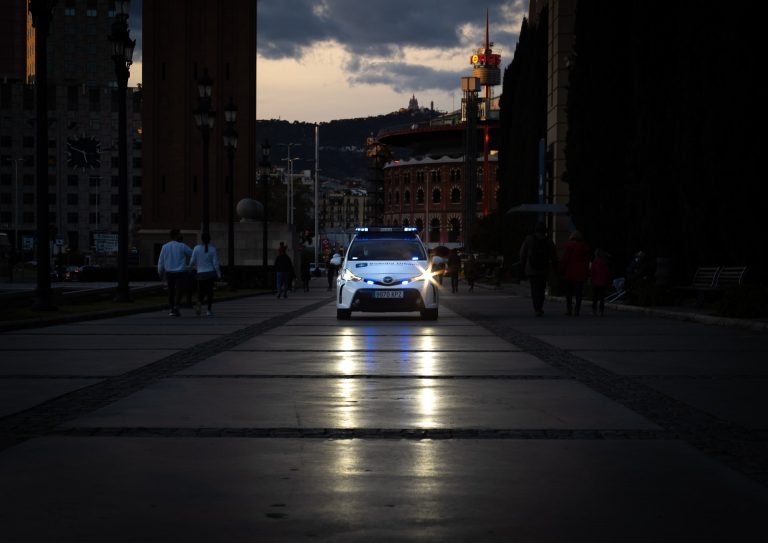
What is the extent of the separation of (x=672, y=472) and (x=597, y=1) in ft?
104

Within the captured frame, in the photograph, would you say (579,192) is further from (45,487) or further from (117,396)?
(45,487)

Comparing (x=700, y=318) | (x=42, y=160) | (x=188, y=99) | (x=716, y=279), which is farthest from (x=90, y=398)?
(x=188, y=99)

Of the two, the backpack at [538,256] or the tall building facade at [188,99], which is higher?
the tall building facade at [188,99]

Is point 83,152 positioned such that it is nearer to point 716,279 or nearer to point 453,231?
point 453,231

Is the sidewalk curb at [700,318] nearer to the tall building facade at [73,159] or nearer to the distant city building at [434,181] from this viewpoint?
the tall building facade at [73,159]

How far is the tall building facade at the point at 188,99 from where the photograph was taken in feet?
244

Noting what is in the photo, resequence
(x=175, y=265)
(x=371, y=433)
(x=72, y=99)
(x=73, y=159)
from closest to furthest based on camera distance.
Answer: (x=371, y=433)
(x=175, y=265)
(x=73, y=159)
(x=72, y=99)

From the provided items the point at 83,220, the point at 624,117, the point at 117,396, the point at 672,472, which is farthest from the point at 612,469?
the point at 83,220

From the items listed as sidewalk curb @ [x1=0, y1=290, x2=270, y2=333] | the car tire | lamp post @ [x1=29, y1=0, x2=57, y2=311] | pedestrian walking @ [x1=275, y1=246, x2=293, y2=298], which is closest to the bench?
the car tire

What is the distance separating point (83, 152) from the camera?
476 ft

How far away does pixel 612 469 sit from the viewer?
6.35 m

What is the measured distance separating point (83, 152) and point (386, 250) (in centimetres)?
12778

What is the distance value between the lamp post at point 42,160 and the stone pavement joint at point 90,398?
7765mm

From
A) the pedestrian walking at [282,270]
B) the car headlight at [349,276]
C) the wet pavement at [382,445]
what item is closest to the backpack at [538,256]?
the car headlight at [349,276]
